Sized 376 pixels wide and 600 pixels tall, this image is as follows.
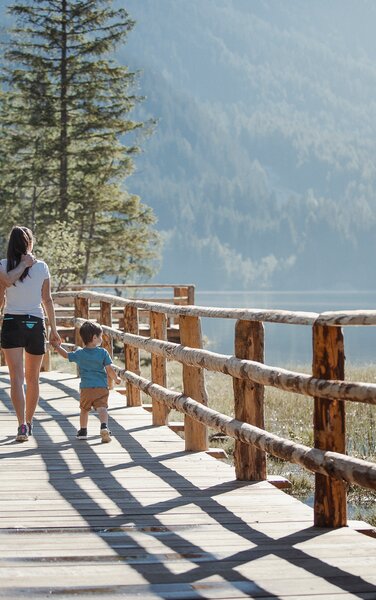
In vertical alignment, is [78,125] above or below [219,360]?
above

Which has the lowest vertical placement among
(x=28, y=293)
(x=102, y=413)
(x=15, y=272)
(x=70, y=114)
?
(x=102, y=413)

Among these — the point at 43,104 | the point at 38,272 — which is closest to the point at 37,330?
the point at 38,272

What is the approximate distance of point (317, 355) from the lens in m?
5.51

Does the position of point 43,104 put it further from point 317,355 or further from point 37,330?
point 317,355

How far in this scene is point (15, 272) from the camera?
8.45m

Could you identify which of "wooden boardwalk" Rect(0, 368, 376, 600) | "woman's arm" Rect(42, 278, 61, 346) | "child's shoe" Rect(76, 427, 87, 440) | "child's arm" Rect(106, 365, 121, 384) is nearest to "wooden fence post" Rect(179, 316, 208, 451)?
"wooden boardwalk" Rect(0, 368, 376, 600)

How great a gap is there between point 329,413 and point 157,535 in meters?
1.10

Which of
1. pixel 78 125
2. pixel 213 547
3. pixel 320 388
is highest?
pixel 78 125

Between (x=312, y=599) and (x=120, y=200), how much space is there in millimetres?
38627

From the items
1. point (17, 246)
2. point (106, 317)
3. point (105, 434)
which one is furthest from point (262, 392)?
point (106, 317)

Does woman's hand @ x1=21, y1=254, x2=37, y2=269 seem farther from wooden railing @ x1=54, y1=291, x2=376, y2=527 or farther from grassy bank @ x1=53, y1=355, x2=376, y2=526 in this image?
grassy bank @ x1=53, y1=355, x2=376, y2=526

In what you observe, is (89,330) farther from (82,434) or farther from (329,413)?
(329,413)

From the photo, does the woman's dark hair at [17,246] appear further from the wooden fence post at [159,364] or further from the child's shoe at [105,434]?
the wooden fence post at [159,364]

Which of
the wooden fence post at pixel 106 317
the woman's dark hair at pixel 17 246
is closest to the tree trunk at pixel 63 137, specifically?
the wooden fence post at pixel 106 317
